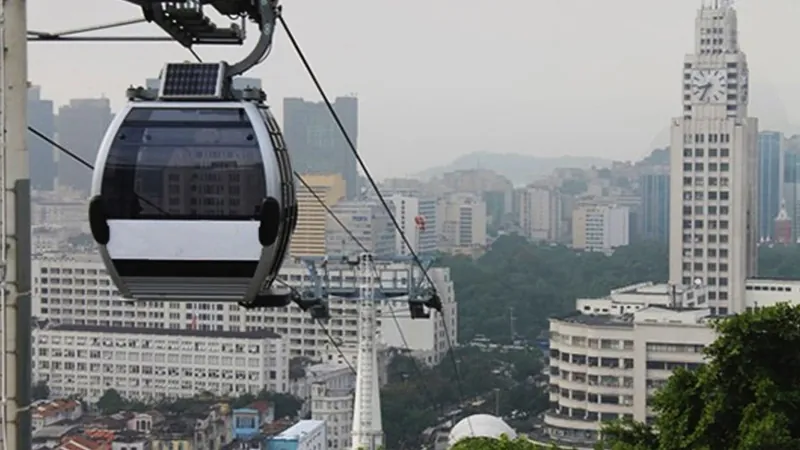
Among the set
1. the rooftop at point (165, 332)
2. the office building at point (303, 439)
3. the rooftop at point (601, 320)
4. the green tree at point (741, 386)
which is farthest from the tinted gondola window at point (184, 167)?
the rooftop at point (165, 332)

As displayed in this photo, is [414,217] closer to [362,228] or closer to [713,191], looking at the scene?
[362,228]

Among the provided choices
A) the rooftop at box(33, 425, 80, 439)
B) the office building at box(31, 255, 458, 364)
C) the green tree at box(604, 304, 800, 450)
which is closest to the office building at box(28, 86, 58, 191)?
the office building at box(31, 255, 458, 364)

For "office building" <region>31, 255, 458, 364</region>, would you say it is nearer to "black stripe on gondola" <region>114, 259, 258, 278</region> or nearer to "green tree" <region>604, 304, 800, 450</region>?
"green tree" <region>604, 304, 800, 450</region>

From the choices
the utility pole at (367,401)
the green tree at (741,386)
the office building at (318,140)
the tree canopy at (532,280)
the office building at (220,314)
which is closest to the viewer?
the green tree at (741,386)

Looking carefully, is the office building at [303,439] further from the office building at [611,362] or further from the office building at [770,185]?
the office building at [770,185]

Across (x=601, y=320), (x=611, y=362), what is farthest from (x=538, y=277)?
(x=611, y=362)

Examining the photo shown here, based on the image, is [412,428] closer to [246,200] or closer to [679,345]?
[679,345]

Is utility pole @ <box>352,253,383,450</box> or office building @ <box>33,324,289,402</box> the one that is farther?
office building @ <box>33,324,289,402</box>
